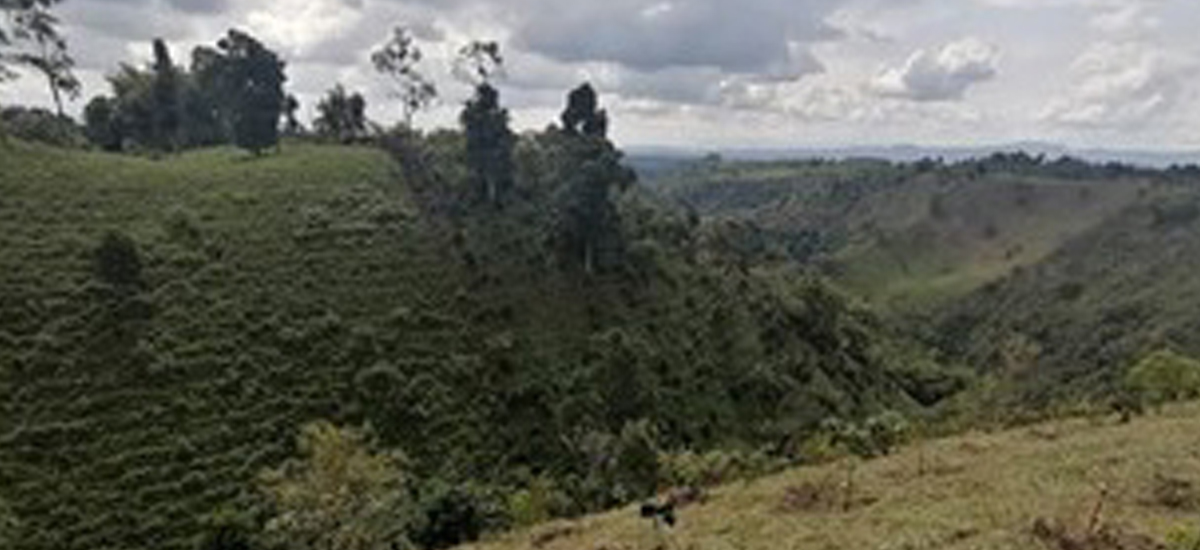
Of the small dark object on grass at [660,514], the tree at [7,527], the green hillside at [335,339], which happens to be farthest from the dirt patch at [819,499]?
the tree at [7,527]

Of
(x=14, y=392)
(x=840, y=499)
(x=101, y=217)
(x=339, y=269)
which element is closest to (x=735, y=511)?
(x=840, y=499)

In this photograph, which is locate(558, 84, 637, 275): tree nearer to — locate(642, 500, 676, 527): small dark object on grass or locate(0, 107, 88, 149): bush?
locate(0, 107, 88, 149): bush

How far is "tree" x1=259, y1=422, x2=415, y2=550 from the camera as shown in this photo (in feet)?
194

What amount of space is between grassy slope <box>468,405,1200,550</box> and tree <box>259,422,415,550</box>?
1086cm

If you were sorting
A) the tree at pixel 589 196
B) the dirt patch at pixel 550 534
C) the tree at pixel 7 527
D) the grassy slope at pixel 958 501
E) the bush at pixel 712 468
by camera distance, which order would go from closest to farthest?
the grassy slope at pixel 958 501, the dirt patch at pixel 550 534, the bush at pixel 712 468, the tree at pixel 7 527, the tree at pixel 589 196

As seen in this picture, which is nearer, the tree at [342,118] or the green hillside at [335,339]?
the green hillside at [335,339]

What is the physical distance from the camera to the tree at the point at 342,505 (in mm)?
59250

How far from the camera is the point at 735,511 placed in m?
43.7

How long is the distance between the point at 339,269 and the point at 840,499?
78427 mm

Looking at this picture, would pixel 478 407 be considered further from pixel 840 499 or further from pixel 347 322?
pixel 840 499

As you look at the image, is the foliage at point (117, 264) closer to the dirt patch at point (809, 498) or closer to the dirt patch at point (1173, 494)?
the dirt patch at point (809, 498)

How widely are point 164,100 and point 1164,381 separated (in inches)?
4652

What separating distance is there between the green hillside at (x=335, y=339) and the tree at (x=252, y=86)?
3.66 metres

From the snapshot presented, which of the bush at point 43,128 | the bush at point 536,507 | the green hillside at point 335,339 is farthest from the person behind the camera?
the bush at point 43,128
